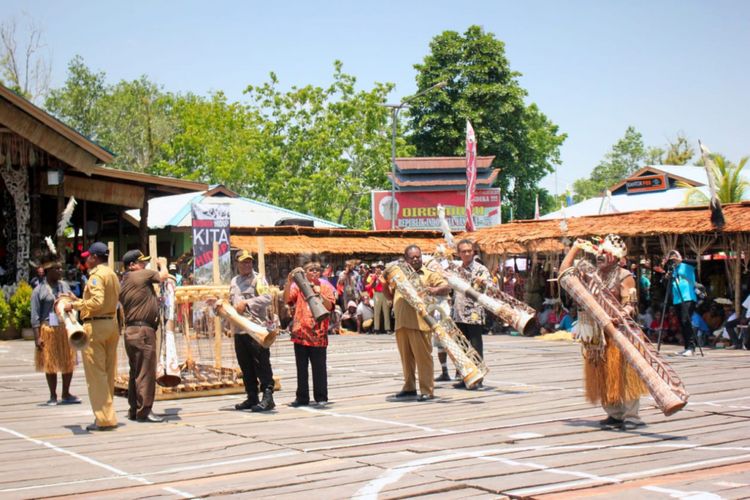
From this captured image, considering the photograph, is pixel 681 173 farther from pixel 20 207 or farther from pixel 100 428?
pixel 100 428

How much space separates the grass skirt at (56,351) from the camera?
11.6 m

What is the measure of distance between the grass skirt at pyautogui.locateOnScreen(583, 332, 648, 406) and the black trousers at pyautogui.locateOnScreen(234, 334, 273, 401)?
373 centimetres

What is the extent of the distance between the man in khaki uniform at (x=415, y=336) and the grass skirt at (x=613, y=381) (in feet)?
8.79

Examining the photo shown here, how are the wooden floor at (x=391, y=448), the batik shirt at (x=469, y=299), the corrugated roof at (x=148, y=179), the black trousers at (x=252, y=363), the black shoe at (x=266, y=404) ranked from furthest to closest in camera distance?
the corrugated roof at (x=148, y=179)
the batik shirt at (x=469, y=299)
the black trousers at (x=252, y=363)
the black shoe at (x=266, y=404)
the wooden floor at (x=391, y=448)

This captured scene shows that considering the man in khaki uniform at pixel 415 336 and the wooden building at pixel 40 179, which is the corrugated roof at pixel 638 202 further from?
the man in khaki uniform at pixel 415 336

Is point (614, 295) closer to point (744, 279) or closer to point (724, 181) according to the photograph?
point (744, 279)

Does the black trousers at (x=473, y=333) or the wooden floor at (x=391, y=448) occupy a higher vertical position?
the black trousers at (x=473, y=333)

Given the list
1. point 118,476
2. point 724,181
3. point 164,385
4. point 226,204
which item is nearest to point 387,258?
point 724,181

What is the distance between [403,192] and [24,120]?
24905mm

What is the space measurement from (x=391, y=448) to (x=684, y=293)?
9.89m

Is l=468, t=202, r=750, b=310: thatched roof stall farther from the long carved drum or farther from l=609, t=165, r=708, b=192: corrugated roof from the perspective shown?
l=609, t=165, r=708, b=192: corrugated roof

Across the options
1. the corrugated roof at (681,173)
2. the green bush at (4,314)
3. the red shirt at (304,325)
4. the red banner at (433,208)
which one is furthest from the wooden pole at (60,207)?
the corrugated roof at (681,173)

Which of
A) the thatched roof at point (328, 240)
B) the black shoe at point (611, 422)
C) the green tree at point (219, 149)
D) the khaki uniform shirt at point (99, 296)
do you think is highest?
the green tree at point (219, 149)

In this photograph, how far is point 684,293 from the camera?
54.5ft
